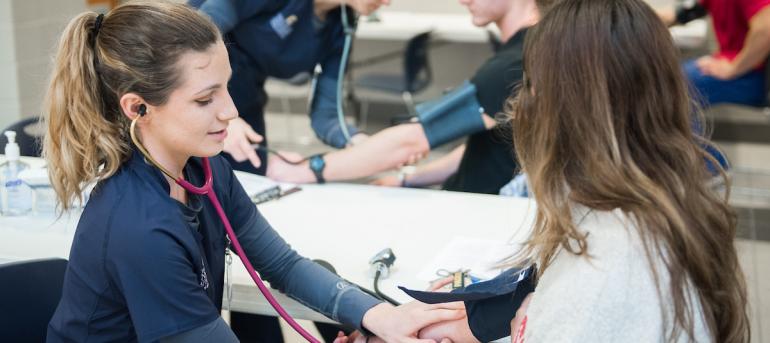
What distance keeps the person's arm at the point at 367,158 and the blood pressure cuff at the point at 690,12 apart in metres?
2.52

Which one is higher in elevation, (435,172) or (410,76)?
(435,172)

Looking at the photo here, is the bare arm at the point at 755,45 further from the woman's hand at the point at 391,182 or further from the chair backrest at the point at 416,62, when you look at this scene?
the woman's hand at the point at 391,182

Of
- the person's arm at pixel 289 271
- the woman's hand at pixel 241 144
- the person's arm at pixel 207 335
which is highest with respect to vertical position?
the person's arm at pixel 207 335

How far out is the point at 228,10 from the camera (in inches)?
100

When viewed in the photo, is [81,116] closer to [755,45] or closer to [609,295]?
[609,295]

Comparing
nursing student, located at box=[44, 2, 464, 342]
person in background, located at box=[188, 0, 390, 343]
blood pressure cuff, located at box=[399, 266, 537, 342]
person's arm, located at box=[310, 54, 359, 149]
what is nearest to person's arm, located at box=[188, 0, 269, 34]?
person in background, located at box=[188, 0, 390, 343]

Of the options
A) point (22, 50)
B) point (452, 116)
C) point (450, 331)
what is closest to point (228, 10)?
point (452, 116)

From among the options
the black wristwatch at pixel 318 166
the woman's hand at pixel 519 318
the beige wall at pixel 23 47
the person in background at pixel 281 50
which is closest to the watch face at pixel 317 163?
the black wristwatch at pixel 318 166

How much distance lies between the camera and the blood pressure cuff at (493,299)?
1479 mm

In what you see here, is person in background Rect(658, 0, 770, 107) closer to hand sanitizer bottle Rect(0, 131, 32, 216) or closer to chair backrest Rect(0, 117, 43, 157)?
chair backrest Rect(0, 117, 43, 157)

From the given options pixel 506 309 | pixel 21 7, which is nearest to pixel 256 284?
pixel 506 309

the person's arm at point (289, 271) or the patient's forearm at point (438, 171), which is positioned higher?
the person's arm at point (289, 271)

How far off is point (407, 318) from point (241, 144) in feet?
3.12

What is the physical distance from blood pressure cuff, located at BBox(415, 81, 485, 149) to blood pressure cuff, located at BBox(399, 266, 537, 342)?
A: 0.90 m
